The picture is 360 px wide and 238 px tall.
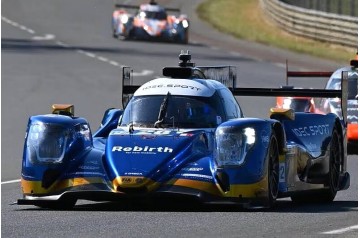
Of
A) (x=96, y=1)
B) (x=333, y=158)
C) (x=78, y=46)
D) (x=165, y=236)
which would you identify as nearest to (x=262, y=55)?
(x=78, y=46)

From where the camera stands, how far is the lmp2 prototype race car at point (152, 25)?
44.7 m

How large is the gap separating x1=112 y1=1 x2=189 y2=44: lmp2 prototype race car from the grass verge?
2.79 meters

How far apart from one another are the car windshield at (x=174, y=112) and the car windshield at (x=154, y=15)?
105 ft

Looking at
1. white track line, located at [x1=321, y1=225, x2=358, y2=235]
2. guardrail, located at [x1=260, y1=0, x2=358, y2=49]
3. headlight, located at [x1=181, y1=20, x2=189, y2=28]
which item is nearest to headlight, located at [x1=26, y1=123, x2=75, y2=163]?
white track line, located at [x1=321, y1=225, x2=358, y2=235]

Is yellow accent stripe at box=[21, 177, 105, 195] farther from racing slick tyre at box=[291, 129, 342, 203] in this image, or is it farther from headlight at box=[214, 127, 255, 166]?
racing slick tyre at box=[291, 129, 342, 203]

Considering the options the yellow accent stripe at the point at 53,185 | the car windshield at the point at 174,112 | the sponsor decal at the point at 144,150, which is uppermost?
the car windshield at the point at 174,112

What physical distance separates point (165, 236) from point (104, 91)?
1910 cm

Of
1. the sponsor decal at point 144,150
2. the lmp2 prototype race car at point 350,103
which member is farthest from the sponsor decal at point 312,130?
the lmp2 prototype race car at point 350,103

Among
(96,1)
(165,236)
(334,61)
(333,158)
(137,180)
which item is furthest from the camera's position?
(96,1)

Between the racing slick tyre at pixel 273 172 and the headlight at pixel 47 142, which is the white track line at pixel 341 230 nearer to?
the racing slick tyre at pixel 273 172

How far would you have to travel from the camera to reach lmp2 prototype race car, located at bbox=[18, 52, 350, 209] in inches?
447

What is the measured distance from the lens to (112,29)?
1871 inches

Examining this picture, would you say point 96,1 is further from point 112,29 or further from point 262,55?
point 262,55

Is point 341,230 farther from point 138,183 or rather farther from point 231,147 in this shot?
point 138,183
